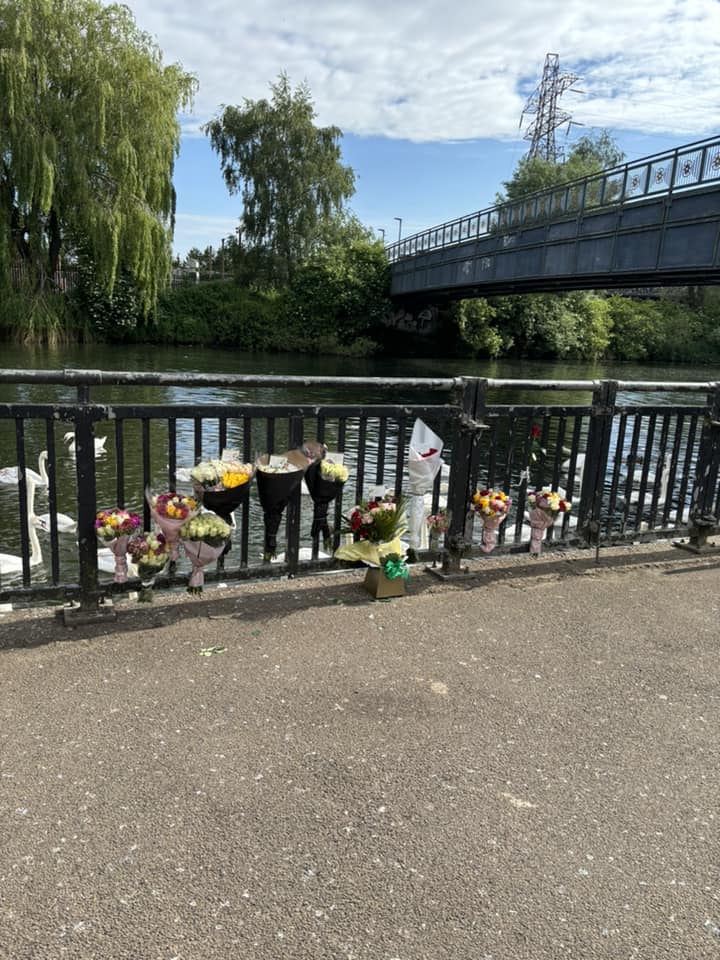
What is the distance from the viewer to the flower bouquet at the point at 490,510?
5.11 metres

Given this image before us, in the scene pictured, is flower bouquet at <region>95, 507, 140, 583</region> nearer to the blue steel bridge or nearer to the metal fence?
the metal fence

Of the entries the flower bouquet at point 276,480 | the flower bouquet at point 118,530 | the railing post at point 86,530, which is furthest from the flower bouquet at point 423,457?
the railing post at point 86,530

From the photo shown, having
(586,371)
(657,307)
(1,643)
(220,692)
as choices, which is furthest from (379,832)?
(657,307)

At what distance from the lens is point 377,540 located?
473 cm

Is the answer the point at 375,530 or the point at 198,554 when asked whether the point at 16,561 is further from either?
the point at 375,530

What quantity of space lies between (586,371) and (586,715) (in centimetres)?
4546

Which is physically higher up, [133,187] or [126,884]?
[133,187]

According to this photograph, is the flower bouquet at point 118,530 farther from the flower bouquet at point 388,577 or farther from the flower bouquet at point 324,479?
the flower bouquet at point 388,577

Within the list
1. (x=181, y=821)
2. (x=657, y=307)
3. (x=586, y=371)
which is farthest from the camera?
(x=657, y=307)

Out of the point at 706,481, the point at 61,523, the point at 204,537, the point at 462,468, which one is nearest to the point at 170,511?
the point at 204,537

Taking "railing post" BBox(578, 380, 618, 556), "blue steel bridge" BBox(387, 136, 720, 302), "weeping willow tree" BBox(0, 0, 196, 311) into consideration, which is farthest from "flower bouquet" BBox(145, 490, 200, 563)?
"weeping willow tree" BBox(0, 0, 196, 311)

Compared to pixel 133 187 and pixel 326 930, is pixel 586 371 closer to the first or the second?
pixel 133 187

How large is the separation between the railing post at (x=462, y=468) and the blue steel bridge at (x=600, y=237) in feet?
45.8

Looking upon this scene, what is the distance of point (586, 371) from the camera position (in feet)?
151
